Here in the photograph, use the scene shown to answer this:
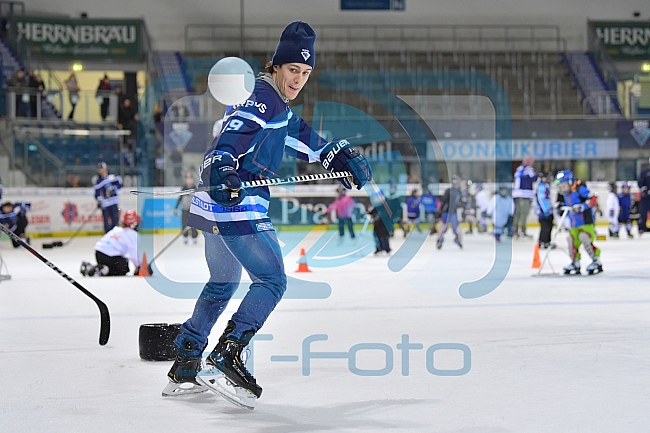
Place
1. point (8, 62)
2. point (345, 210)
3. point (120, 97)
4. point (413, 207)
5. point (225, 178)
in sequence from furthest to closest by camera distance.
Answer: point (8, 62)
point (120, 97)
point (413, 207)
point (345, 210)
point (225, 178)

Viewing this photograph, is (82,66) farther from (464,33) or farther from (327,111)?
(464,33)

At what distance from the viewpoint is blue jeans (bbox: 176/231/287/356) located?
401 centimetres

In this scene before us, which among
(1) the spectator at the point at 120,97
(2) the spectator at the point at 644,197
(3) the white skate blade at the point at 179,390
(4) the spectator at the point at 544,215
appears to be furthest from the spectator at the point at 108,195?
(3) the white skate blade at the point at 179,390

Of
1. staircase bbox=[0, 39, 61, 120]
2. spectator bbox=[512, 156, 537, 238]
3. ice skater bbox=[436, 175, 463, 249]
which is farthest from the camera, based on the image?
staircase bbox=[0, 39, 61, 120]

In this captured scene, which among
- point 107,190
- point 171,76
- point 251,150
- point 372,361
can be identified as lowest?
point 372,361

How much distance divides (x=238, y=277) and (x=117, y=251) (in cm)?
689

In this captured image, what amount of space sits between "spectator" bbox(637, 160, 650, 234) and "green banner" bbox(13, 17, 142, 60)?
1593 centimetres

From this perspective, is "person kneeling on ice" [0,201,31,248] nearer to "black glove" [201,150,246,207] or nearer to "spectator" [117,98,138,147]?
"spectator" [117,98,138,147]

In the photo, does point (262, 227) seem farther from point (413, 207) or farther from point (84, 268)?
point (413, 207)

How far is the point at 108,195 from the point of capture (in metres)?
16.8

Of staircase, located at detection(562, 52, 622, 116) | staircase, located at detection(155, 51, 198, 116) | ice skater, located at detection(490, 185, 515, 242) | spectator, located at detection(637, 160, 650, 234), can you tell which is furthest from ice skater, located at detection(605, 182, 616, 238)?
staircase, located at detection(155, 51, 198, 116)

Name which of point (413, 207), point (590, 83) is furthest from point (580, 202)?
point (590, 83)

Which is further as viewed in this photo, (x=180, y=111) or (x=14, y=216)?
(x=180, y=111)

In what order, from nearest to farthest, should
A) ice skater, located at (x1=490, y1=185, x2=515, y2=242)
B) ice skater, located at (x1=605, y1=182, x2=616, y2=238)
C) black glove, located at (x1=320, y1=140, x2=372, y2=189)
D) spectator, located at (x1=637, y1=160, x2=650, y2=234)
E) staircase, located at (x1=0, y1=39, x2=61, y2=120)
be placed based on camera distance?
black glove, located at (x1=320, y1=140, x2=372, y2=189) → ice skater, located at (x1=490, y1=185, x2=515, y2=242) → ice skater, located at (x1=605, y1=182, x2=616, y2=238) → spectator, located at (x1=637, y1=160, x2=650, y2=234) → staircase, located at (x1=0, y1=39, x2=61, y2=120)
